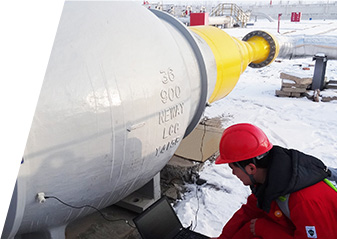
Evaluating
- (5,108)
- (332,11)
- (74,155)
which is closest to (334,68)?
(74,155)

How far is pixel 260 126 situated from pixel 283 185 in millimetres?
3940

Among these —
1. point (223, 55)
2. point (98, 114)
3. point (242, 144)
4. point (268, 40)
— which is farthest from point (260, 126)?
point (98, 114)

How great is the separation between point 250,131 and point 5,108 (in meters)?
1.43

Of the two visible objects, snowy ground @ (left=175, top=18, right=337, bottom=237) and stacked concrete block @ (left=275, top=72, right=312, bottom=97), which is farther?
stacked concrete block @ (left=275, top=72, right=312, bottom=97)

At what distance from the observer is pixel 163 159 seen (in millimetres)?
2400

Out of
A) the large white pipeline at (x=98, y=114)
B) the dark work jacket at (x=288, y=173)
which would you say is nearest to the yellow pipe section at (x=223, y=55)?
the large white pipeline at (x=98, y=114)

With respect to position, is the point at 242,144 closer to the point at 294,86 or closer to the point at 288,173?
the point at 288,173

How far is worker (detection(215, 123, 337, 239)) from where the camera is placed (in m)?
1.56

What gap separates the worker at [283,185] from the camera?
1.56 m

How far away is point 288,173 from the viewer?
1636 mm

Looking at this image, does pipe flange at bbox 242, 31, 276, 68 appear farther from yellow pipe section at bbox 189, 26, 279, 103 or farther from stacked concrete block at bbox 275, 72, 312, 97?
stacked concrete block at bbox 275, 72, 312, 97

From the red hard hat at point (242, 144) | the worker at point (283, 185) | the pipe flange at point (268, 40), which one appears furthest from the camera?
the pipe flange at point (268, 40)

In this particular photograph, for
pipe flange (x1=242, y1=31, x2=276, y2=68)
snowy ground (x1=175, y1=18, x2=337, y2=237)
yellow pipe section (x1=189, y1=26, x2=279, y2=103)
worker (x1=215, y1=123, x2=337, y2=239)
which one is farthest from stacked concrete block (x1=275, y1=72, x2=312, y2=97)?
worker (x1=215, y1=123, x2=337, y2=239)

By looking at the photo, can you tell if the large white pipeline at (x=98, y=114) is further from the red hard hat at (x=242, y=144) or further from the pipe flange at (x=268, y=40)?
the pipe flange at (x=268, y=40)
